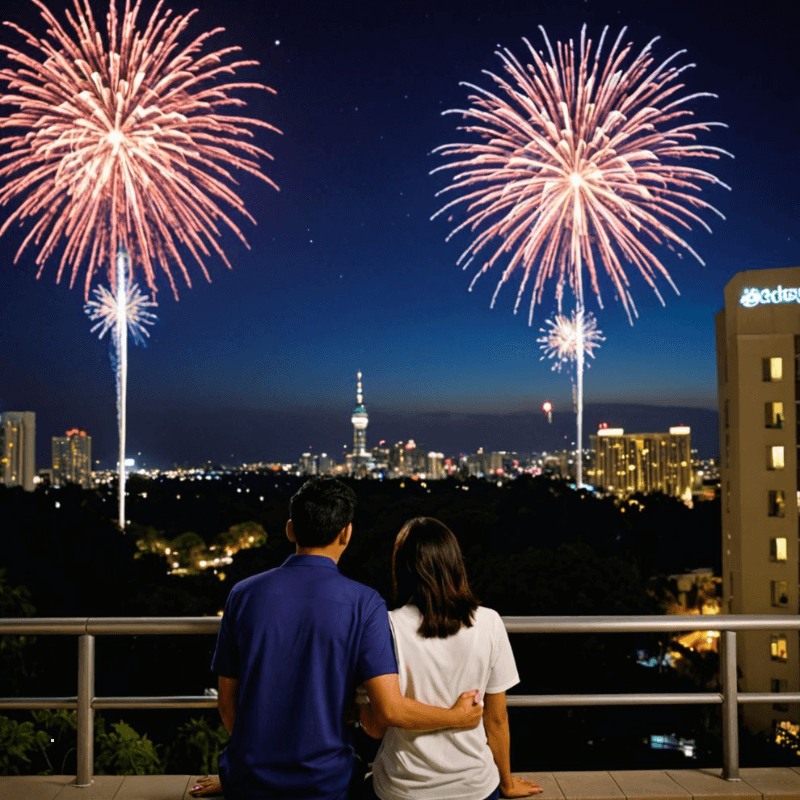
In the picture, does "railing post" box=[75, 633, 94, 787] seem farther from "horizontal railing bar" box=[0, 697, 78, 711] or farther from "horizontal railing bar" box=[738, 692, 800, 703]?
"horizontal railing bar" box=[738, 692, 800, 703]

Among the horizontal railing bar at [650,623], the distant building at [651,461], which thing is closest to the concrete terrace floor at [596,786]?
the horizontal railing bar at [650,623]

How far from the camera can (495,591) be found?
883 inches

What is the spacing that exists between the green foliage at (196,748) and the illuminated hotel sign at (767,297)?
22.5m

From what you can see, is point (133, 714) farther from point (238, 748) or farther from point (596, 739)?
point (238, 748)

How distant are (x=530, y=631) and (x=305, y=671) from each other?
1237 mm

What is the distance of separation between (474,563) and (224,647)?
1000 inches

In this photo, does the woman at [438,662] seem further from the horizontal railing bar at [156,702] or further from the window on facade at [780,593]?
the window on facade at [780,593]

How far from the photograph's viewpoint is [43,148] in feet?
50.4

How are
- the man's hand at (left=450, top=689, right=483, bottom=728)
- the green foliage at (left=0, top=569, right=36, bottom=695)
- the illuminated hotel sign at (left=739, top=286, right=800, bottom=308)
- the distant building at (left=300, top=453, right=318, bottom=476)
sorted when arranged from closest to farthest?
the man's hand at (left=450, top=689, right=483, bottom=728)
the green foliage at (left=0, top=569, right=36, bottom=695)
the illuminated hotel sign at (left=739, top=286, right=800, bottom=308)
the distant building at (left=300, top=453, right=318, bottom=476)

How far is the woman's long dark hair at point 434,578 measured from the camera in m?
2.31

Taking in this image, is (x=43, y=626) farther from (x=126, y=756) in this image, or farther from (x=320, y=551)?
(x=126, y=756)

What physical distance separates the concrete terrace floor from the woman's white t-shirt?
3.60ft

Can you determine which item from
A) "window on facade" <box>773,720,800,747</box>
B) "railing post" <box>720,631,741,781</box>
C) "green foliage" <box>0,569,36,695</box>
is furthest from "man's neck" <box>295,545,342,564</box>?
"window on facade" <box>773,720,800,747</box>

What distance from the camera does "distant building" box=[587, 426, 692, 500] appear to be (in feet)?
356
